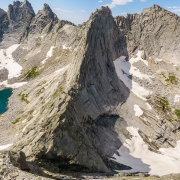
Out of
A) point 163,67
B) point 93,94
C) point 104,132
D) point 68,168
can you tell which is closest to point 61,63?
point 163,67

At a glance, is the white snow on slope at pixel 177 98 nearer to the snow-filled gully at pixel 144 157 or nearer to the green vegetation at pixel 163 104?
the green vegetation at pixel 163 104

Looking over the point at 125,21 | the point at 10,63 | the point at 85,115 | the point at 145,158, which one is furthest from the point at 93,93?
the point at 10,63

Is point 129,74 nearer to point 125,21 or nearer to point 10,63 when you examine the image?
point 125,21

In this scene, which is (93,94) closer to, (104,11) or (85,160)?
(85,160)

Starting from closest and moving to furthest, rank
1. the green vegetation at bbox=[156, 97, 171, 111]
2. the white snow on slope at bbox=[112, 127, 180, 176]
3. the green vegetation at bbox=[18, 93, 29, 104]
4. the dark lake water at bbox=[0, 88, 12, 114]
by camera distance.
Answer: the white snow on slope at bbox=[112, 127, 180, 176] → the green vegetation at bbox=[156, 97, 171, 111] → the dark lake water at bbox=[0, 88, 12, 114] → the green vegetation at bbox=[18, 93, 29, 104]

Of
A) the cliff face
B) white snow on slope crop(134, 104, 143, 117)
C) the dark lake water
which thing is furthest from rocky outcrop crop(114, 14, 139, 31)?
the dark lake water

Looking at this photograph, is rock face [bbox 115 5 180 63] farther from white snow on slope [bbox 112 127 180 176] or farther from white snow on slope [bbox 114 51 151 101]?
white snow on slope [bbox 112 127 180 176]

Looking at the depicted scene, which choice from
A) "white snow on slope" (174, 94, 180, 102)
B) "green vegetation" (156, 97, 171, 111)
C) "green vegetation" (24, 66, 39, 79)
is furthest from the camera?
"green vegetation" (24, 66, 39, 79)
